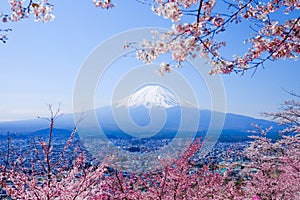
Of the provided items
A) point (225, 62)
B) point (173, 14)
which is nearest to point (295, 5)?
point (225, 62)

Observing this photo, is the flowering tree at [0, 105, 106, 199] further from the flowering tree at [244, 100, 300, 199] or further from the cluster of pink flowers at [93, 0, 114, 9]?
the flowering tree at [244, 100, 300, 199]

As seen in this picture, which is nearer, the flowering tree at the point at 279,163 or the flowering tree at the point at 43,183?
the flowering tree at the point at 43,183

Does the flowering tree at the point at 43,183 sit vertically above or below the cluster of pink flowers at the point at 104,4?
below

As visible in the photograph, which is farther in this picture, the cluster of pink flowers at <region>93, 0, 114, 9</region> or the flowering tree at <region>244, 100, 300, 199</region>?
the flowering tree at <region>244, 100, 300, 199</region>

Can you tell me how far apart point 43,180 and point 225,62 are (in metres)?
2.32

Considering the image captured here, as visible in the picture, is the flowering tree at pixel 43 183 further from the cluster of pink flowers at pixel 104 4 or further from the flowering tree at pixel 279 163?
the flowering tree at pixel 279 163

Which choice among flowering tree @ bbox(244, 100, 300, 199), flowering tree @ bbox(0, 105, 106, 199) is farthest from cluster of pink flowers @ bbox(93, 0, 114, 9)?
flowering tree @ bbox(244, 100, 300, 199)

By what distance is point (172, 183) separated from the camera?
451 centimetres

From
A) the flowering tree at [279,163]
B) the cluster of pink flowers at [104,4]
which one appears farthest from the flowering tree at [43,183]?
the flowering tree at [279,163]

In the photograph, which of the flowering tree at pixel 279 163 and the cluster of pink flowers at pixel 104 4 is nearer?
the cluster of pink flowers at pixel 104 4

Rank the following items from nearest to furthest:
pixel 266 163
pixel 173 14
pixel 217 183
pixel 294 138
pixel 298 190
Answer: pixel 173 14, pixel 217 183, pixel 298 190, pixel 294 138, pixel 266 163

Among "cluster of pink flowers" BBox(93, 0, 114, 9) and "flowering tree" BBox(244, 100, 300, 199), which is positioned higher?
"cluster of pink flowers" BBox(93, 0, 114, 9)

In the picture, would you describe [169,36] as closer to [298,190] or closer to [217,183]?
[217,183]

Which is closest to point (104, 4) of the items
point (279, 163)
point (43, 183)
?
point (43, 183)
